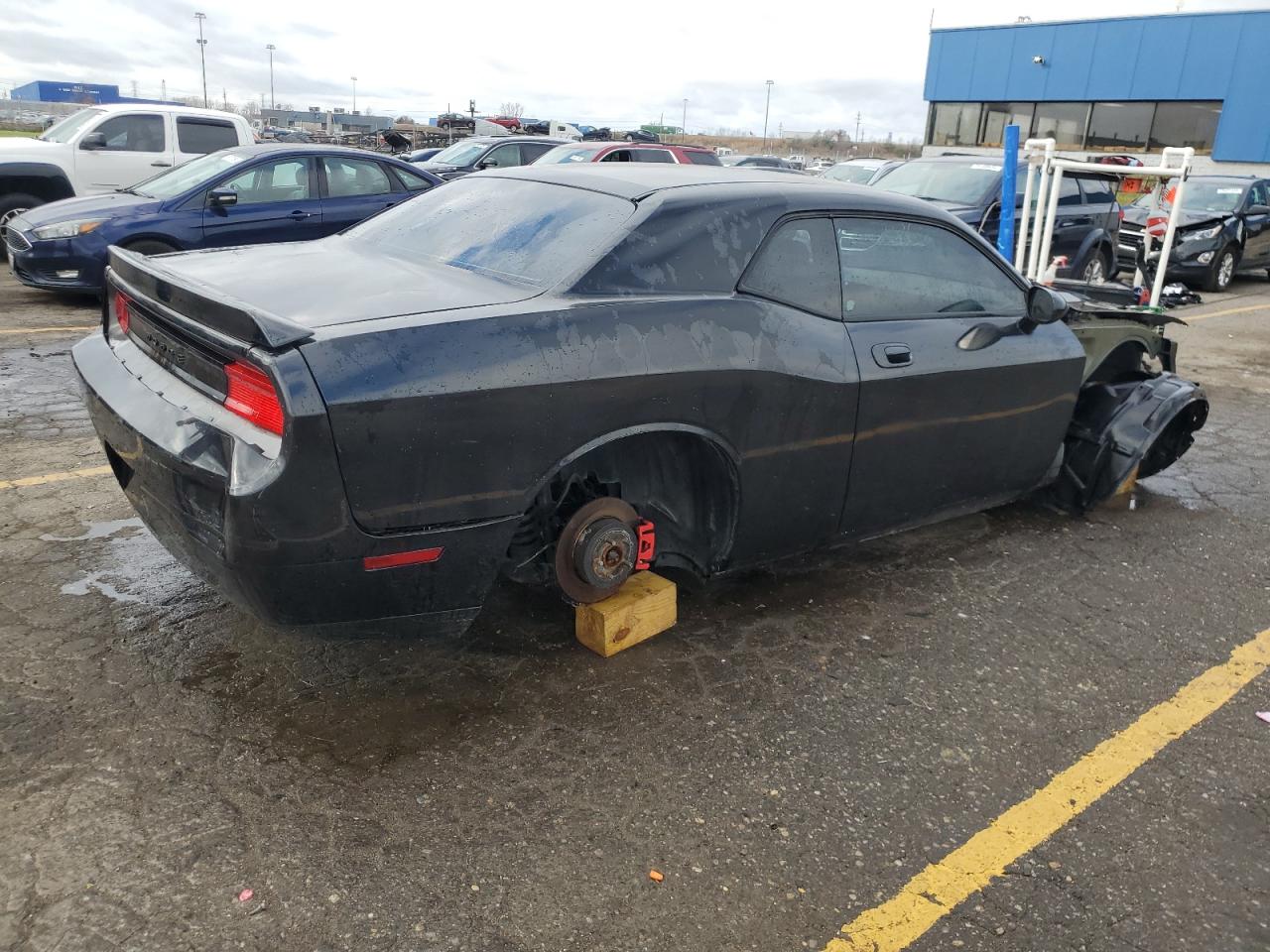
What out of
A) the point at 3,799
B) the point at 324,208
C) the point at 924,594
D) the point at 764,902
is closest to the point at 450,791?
the point at 764,902

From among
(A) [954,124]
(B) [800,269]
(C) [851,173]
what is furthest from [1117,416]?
(A) [954,124]

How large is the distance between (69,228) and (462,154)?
7370 mm

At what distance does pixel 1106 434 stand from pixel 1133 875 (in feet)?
8.90

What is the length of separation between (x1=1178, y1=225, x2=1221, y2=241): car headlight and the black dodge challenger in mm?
11092

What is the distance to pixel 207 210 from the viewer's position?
8.42 metres

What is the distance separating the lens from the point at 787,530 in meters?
3.45

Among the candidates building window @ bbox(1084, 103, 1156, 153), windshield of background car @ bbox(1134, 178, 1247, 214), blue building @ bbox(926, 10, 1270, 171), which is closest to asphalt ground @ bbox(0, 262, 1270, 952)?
windshield of background car @ bbox(1134, 178, 1247, 214)

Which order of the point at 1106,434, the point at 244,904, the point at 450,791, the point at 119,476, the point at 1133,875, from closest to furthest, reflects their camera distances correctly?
the point at 244,904, the point at 1133,875, the point at 450,791, the point at 119,476, the point at 1106,434

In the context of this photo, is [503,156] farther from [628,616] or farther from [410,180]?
[628,616]

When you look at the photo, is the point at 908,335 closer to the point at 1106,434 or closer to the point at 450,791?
the point at 1106,434

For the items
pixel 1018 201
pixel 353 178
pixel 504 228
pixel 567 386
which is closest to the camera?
pixel 567 386

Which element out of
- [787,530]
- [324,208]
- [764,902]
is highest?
[324,208]

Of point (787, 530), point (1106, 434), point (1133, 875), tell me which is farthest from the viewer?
point (1106, 434)

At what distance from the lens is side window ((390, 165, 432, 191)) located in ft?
31.9
